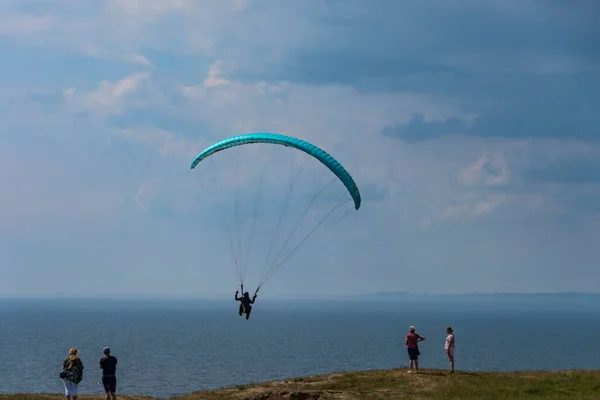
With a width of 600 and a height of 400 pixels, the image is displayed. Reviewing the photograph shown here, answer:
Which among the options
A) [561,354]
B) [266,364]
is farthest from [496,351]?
[266,364]

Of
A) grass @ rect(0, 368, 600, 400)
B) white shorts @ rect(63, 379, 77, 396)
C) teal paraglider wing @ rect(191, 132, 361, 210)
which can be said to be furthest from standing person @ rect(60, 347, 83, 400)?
teal paraglider wing @ rect(191, 132, 361, 210)

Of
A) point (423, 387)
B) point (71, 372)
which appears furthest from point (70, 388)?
point (423, 387)

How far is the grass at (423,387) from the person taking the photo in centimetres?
A: 2789

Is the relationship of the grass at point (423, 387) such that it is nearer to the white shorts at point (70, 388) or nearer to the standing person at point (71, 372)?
the white shorts at point (70, 388)

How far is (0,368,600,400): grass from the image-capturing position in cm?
2789

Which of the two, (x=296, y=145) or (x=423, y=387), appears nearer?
(x=423, y=387)

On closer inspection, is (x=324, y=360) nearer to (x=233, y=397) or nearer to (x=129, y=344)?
(x=129, y=344)

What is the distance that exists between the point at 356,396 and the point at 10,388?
47.1 metres

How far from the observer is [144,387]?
65062 mm

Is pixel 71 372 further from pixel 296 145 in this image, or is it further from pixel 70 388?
pixel 296 145

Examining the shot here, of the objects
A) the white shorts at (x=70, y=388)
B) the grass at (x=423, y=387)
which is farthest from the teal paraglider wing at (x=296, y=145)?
the white shorts at (x=70, y=388)

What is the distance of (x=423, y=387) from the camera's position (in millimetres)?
29312

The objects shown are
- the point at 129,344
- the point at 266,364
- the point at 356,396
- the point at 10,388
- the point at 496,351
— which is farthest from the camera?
the point at 129,344

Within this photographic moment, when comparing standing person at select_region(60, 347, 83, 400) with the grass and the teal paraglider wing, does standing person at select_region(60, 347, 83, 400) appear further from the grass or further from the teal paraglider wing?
the teal paraglider wing
